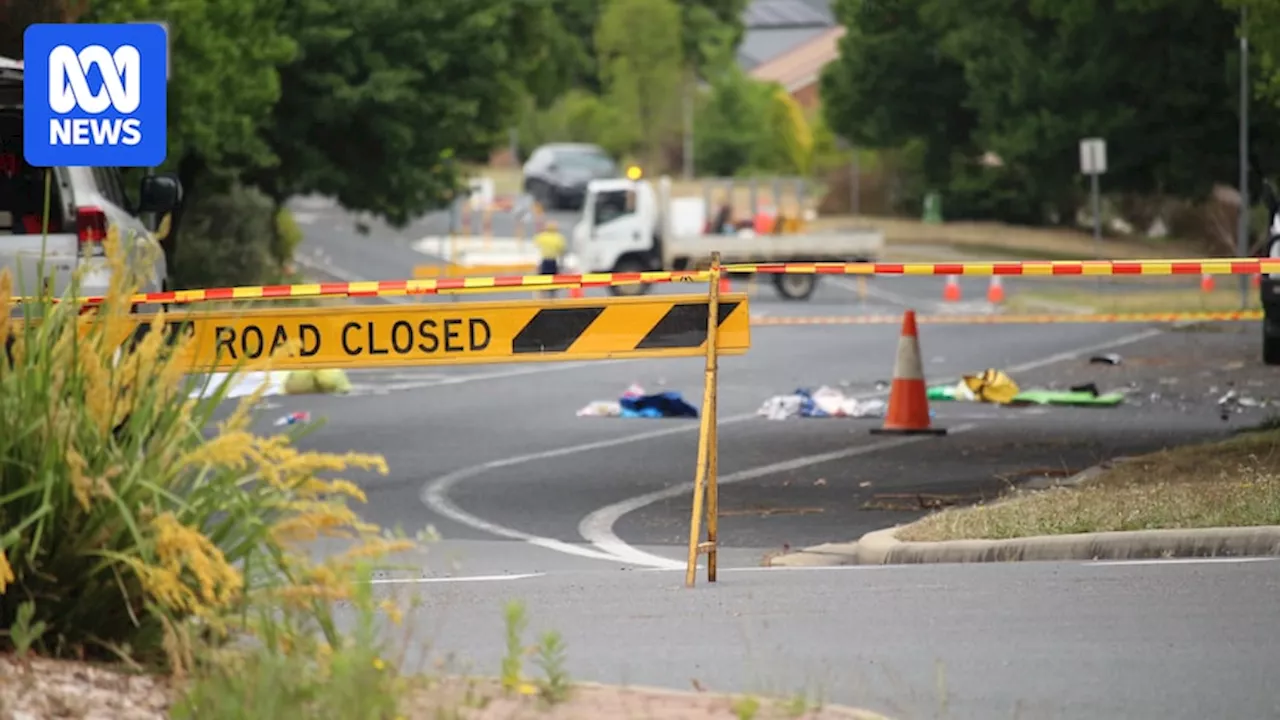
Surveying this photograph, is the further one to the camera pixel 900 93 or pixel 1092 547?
pixel 900 93

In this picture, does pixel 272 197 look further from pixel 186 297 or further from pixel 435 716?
pixel 435 716

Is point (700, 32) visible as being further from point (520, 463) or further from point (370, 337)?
point (370, 337)

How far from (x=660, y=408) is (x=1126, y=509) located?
8.91m

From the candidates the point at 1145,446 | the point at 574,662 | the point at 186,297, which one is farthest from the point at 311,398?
the point at 574,662

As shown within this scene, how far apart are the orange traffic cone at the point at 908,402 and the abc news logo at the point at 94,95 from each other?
6249 millimetres

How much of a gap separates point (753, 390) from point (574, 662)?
15.4 meters

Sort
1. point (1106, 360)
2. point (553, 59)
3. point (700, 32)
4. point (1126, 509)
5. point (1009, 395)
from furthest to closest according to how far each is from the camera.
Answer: point (700, 32)
point (553, 59)
point (1106, 360)
point (1009, 395)
point (1126, 509)

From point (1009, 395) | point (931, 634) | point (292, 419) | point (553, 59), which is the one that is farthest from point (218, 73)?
point (553, 59)

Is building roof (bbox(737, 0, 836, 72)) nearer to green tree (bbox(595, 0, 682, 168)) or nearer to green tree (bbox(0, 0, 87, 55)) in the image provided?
green tree (bbox(595, 0, 682, 168))

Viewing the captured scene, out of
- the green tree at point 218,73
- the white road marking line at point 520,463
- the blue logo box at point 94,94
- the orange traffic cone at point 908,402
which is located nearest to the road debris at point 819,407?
the white road marking line at point 520,463

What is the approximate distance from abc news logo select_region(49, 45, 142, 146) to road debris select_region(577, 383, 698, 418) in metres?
7.25

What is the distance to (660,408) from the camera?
19.7m

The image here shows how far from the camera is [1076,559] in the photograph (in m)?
10.6

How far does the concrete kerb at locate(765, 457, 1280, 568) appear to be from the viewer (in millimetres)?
10391
